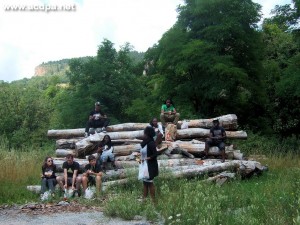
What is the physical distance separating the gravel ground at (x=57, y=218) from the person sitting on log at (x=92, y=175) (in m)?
2.10

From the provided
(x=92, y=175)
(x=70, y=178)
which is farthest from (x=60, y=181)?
(x=92, y=175)

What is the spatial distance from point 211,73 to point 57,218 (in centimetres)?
1695

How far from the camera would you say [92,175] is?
1253 centimetres

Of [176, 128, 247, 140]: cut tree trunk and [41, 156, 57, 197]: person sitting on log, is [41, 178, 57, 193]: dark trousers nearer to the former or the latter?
[41, 156, 57, 197]: person sitting on log

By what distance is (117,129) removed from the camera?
17016mm

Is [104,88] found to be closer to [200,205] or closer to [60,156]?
[60,156]

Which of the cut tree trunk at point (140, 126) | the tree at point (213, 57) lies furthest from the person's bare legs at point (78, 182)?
the tree at point (213, 57)

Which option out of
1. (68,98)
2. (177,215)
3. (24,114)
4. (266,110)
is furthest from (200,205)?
(24,114)

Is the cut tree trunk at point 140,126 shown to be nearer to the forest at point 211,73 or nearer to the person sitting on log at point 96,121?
the person sitting on log at point 96,121

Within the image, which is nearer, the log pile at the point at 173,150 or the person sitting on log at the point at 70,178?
the person sitting on log at the point at 70,178

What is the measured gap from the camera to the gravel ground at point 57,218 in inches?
337

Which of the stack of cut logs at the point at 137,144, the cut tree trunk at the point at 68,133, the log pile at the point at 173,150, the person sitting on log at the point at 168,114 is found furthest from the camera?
the cut tree trunk at the point at 68,133

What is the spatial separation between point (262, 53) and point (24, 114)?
24.0 metres

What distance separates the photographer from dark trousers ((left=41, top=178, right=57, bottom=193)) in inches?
482
